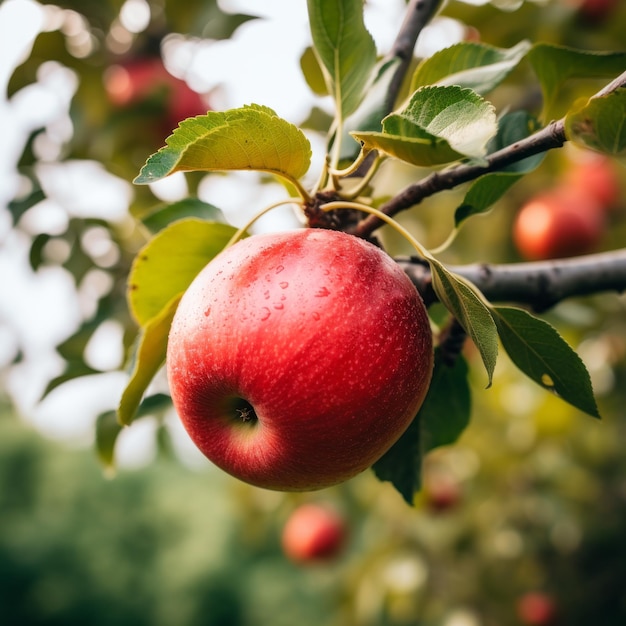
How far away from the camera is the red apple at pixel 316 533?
292cm

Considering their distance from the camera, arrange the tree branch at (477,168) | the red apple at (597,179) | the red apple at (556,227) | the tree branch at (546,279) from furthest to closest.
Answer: the red apple at (597,179)
the red apple at (556,227)
the tree branch at (546,279)
the tree branch at (477,168)

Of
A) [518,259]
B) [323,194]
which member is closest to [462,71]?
[323,194]

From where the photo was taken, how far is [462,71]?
740 mm

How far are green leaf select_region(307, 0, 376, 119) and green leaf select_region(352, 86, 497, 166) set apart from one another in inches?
9.3

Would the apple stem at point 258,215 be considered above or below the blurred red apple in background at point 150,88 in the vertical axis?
above

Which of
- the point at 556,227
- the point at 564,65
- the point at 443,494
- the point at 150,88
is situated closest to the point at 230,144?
the point at 564,65

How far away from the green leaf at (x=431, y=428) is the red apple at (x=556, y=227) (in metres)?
1.41

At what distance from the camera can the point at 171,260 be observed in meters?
0.71

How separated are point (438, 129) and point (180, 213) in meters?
0.46

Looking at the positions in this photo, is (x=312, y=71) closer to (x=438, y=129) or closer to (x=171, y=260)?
(x=171, y=260)

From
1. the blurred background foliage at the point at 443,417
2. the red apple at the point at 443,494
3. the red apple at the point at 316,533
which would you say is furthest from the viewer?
the red apple at the point at 316,533

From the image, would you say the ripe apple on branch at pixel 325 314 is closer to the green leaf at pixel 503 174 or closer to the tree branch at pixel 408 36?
Answer: the green leaf at pixel 503 174

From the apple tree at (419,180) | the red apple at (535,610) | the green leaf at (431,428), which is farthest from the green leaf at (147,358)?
the red apple at (535,610)

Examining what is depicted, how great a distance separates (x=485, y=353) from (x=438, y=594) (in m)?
2.20
